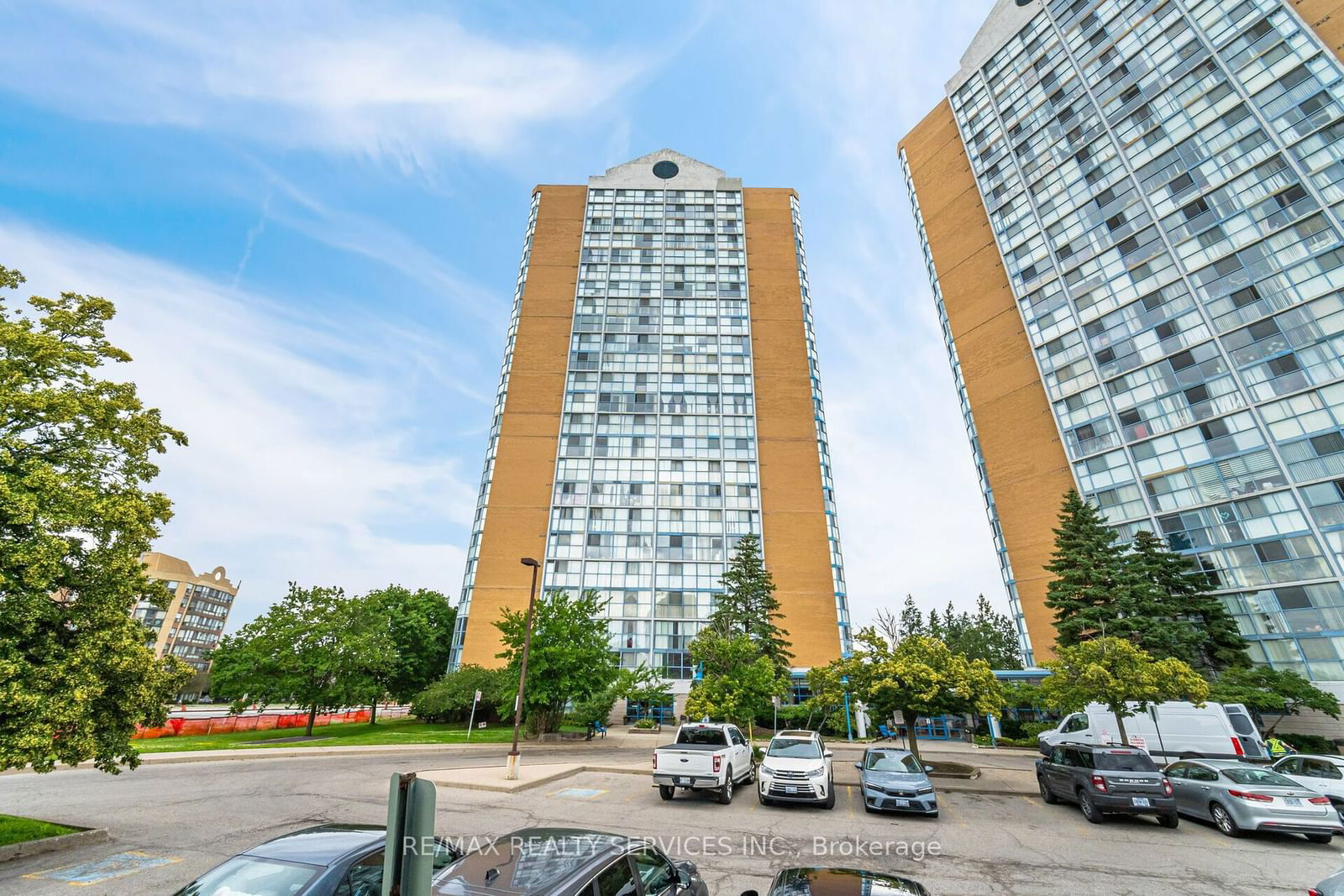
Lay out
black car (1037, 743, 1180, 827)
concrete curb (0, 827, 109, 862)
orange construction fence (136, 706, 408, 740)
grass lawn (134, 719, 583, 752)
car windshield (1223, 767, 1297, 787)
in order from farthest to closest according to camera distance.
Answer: orange construction fence (136, 706, 408, 740) → grass lawn (134, 719, 583, 752) → black car (1037, 743, 1180, 827) → car windshield (1223, 767, 1297, 787) → concrete curb (0, 827, 109, 862)

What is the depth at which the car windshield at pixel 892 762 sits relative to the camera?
539 inches

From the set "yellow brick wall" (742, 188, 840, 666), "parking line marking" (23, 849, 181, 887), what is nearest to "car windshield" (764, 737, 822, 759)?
"parking line marking" (23, 849, 181, 887)

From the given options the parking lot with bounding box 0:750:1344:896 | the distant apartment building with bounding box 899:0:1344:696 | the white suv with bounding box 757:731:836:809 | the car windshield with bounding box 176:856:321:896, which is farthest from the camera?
the distant apartment building with bounding box 899:0:1344:696

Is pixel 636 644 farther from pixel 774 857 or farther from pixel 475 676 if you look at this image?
pixel 774 857

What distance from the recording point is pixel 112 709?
9.36m

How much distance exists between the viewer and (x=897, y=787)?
12.8 meters

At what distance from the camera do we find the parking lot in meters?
8.48

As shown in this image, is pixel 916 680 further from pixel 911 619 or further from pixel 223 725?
pixel 911 619

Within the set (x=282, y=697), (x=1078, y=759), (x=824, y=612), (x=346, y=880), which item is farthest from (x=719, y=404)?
(x=346, y=880)

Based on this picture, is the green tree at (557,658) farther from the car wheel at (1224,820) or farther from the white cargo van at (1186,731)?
the car wheel at (1224,820)

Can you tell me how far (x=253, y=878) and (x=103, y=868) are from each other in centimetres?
682

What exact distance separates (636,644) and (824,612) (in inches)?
665

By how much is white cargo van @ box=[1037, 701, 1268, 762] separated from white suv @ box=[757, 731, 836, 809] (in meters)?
13.3

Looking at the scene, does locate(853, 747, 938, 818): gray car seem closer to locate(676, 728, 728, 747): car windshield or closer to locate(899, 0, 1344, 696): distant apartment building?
locate(676, 728, 728, 747): car windshield
